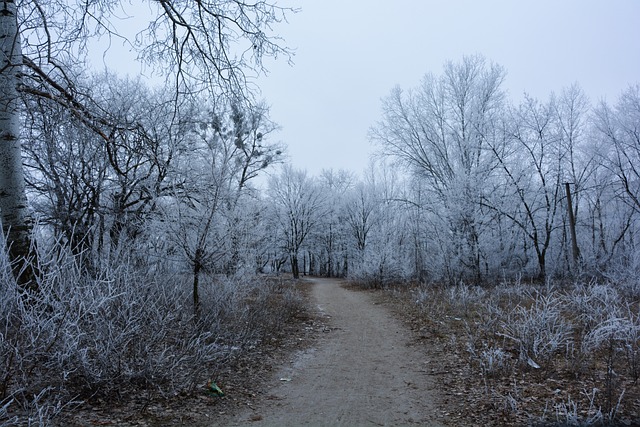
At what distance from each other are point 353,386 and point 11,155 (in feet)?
17.8

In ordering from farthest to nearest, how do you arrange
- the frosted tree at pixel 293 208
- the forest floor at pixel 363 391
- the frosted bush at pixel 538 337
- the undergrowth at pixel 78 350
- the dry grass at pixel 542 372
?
1. the frosted tree at pixel 293 208
2. the frosted bush at pixel 538 337
3. the forest floor at pixel 363 391
4. the dry grass at pixel 542 372
5. the undergrowth at pixel 78 350

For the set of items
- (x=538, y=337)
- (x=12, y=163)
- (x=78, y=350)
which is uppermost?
(x=12, y=163)

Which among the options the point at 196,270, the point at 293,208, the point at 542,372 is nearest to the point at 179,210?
the point at 196,270

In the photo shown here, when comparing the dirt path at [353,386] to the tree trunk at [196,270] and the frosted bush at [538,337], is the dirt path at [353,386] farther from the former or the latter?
the tree trunk at [196,270]

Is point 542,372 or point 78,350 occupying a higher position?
point 78,350

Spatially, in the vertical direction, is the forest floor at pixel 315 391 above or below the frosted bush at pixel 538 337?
below

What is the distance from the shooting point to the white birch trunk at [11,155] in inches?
193

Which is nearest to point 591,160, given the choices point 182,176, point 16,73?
point 182,176

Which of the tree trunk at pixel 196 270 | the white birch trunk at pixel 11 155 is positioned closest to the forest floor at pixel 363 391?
the tree trunk at pixel 196 270

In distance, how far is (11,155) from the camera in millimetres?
5129

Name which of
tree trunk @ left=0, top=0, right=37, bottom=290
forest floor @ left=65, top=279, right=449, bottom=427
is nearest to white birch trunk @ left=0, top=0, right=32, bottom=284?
tree trunk @ left=0, top=0, right=37, bottom=290

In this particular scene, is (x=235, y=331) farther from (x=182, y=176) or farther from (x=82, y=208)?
(x=82, y=208)

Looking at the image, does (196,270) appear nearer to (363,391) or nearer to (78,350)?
(78,350)

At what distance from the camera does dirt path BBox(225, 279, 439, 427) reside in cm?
473
